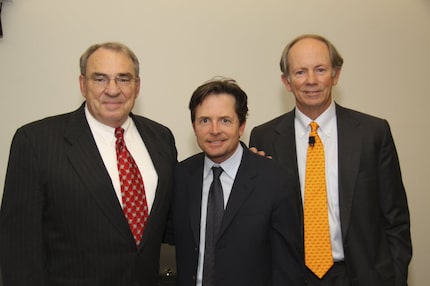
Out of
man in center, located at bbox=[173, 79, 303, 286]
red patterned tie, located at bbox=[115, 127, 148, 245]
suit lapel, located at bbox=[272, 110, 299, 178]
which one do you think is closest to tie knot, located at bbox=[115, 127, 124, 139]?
red patterned tie, located at bbox=[115, 127, 148, 245]

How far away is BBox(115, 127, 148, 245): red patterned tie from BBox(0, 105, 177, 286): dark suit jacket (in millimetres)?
56

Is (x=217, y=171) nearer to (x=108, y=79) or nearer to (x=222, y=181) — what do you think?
(x=222, y=181)

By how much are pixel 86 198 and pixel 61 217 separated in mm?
128

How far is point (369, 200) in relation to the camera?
2.04 metres

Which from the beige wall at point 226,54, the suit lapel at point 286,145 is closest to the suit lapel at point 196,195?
the suit lapel at point 286,145

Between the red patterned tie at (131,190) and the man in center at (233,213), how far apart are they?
0.61ft

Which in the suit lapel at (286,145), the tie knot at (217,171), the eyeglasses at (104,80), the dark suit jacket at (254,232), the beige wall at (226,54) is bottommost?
the dark suit jacket at (254,232)

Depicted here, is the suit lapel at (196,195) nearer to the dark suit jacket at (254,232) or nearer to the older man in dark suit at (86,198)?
the dark suit jacket at (254,232)

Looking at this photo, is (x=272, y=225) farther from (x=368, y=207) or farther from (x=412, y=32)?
(x=412, y=32)

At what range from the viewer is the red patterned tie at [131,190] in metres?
1.86

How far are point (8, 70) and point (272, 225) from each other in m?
1.74

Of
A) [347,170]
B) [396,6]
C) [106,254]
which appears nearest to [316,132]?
[347,170]

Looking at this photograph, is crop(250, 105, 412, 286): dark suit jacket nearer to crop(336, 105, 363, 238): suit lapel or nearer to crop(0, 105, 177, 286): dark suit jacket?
crop(336, 105, 363, 238): suit lapel

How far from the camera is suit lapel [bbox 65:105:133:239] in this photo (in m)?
1.78
